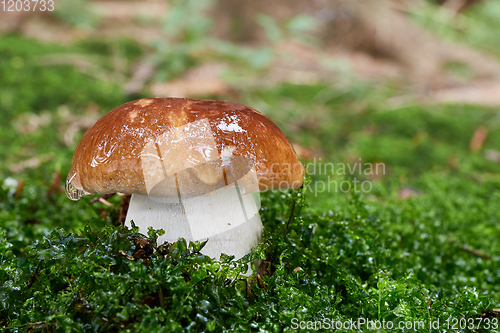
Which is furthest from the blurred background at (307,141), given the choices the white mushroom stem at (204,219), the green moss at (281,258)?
the white mushroom stem at (204,219)

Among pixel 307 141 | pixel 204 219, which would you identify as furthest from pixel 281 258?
pixel 307 141

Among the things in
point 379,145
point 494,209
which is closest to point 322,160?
point 379,145

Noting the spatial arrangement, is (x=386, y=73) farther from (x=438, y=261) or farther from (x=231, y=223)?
(x=231, y=223)

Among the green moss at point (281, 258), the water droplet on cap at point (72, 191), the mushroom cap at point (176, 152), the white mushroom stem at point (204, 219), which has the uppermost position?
the mushroom cap at point (176, 152)

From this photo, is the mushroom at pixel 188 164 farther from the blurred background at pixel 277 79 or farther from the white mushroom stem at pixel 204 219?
the blurred background at pixel 277 79

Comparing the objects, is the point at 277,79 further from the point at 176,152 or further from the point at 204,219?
the point at 176,152

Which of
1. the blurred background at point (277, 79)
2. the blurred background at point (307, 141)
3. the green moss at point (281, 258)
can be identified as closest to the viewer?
the green moss at point (281, 258)

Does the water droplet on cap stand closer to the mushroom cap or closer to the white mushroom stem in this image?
the mushroom cap

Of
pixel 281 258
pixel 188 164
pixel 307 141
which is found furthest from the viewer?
pixel 307 141
